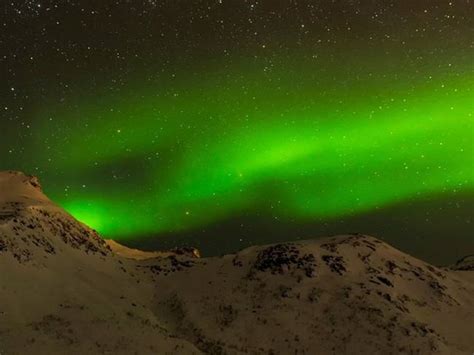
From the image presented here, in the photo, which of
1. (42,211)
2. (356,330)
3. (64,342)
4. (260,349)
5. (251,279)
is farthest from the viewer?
(42,211)

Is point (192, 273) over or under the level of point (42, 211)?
under

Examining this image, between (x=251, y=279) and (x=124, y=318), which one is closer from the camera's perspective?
(x=124, y=318)

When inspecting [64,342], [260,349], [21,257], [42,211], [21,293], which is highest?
[42,211]

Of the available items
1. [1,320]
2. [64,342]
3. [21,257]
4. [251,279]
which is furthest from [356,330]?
[21,257]

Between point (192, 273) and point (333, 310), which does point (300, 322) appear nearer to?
point (333, 310)

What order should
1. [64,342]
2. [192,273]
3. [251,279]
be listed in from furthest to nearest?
[192,273], [251,279], [64,342]

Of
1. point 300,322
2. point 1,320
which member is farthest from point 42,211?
point 300,322

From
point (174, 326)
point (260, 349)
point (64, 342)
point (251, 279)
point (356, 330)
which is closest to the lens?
point (64, 342)

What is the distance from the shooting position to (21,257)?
44.2 m

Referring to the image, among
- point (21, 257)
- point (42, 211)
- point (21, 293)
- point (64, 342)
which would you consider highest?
point (42, 211)

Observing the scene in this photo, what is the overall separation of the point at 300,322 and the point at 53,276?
2066 cm

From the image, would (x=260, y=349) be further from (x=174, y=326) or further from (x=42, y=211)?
(x=42, y=211)

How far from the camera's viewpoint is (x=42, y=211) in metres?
60.0

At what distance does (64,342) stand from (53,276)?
1497cm
